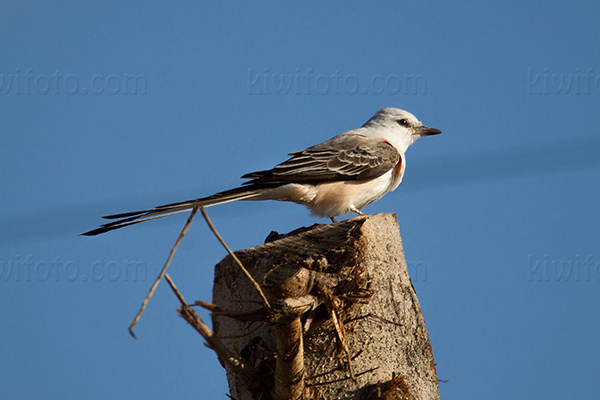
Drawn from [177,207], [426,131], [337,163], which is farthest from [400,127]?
[177,207]

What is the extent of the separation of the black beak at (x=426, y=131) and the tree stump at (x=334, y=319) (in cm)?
396

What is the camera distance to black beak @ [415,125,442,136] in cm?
870

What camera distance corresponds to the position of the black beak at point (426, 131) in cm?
870

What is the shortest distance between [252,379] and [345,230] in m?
1.40

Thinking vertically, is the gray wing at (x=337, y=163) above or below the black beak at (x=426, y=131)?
below

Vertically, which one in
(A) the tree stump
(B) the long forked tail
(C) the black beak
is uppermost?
(C) the black beak

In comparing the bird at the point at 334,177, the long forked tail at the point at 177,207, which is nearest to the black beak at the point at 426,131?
the bird at the point at 334,177

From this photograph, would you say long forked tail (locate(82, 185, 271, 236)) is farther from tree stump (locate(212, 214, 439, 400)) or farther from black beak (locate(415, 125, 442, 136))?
black beak (locate(415, 125, 442, 136))

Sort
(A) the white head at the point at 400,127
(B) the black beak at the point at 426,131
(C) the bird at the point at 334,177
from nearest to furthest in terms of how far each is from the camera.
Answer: (C) the bird at the point at 334,177 < (A) the white head at the point at 400,127 < (B) the black beak at the point at 426,131

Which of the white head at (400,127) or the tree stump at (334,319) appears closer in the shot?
the tree stump at (334,319)

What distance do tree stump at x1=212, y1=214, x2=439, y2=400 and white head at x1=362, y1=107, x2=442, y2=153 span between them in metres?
3.72

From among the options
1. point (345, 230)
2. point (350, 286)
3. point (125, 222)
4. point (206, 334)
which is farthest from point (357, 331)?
point (125, 222)

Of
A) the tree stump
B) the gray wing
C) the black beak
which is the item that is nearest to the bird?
the gray wing

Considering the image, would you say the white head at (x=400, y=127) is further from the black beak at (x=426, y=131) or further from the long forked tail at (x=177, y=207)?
the long forked tail at (x=177, y=207)
